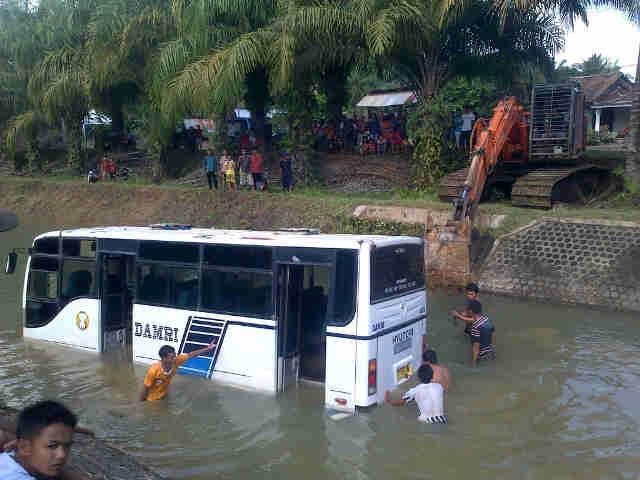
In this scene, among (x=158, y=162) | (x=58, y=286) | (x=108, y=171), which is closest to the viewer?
(x=58, y=286)

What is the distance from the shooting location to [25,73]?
29.8m

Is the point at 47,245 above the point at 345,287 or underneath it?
above


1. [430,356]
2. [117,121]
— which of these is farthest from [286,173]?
[117,121]

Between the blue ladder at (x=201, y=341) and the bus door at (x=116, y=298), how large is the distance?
4.38ft

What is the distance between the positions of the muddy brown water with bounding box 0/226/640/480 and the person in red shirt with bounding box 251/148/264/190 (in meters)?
12.4

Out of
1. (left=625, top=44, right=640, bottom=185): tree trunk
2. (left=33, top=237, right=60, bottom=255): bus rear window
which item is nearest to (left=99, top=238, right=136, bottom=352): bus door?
(left=33, top=237, right=60, bottom=255): bus rear window

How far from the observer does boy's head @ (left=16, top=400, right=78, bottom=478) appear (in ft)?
10.7

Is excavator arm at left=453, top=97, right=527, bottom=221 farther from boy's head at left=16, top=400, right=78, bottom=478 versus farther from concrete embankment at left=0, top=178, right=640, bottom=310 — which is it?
boy's head at left=16, top=400, right=78, bottom=478

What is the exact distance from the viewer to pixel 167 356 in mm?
8031

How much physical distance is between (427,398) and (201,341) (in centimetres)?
298

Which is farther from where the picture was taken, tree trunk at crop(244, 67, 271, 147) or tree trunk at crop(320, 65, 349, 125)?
tree trunk at crop(244, 67, 271, 147)

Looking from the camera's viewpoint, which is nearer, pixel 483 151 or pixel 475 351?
pixel 475 351

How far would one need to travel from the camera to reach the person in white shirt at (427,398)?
24.2 feet

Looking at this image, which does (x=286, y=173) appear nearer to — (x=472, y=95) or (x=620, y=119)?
(x=472, y=95)
